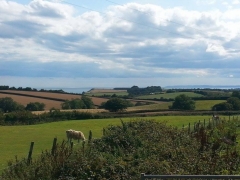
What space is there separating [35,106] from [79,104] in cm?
1431

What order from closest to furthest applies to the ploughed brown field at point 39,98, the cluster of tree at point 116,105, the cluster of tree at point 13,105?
the cluster of tree at point 13,105 → the ploughed brown field at point 39,98 → the cluster of tree at point 116,105

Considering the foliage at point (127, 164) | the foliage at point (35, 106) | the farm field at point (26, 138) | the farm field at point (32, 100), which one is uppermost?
the foliage at point (127, 164)

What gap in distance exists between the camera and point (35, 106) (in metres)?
92.3

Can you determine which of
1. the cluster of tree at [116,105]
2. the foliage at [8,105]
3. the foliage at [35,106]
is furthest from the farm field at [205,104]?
the foliage at [8,105]

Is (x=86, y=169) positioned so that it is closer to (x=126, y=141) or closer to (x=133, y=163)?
(x=133, y=163)

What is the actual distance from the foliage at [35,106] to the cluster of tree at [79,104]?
6.34 metres

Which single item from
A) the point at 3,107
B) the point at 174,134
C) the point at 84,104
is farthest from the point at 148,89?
the point at 174,134

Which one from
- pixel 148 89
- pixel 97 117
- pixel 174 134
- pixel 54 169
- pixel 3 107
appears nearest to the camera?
pixel 54 169

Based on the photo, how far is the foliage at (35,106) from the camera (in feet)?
299

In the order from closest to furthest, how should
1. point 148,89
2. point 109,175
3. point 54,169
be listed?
point 109,175
point 54,169
point 148,89

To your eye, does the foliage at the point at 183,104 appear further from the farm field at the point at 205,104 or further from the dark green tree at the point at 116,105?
the dark green tree at the point at 116,105

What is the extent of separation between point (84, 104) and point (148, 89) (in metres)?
71.6

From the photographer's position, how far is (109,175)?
12477 mm

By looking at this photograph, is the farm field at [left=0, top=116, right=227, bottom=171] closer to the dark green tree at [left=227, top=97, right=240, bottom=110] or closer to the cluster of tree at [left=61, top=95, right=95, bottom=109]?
the cluster of tree at [left=61, top=95, right=95, bottom=109]
